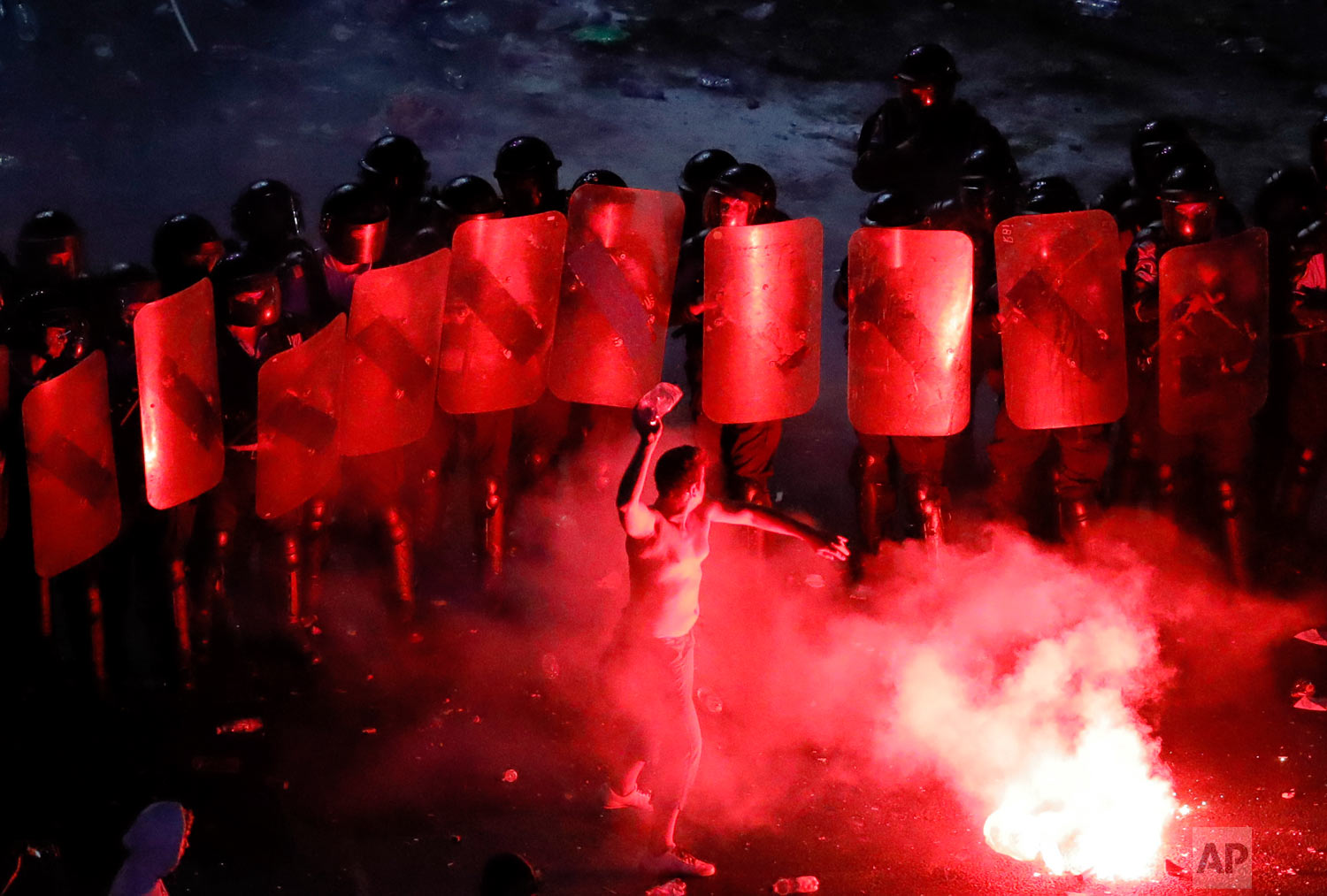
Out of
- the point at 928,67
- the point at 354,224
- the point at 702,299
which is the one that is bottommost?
the point at 702,299

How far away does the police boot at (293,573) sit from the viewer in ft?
16.8

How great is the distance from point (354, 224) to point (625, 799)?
259 cm

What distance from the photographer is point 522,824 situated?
4.26 meters

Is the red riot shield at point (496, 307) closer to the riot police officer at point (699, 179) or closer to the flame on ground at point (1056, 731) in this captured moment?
the riot police officer at point (699, 179)

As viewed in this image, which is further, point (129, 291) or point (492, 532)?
point (492, 532)

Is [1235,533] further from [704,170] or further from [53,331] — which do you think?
[53,331]

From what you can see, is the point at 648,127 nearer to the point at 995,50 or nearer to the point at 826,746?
the point at 995,50

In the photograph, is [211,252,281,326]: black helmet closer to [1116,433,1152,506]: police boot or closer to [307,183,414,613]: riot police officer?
[307,183,414,613]: riot police officer

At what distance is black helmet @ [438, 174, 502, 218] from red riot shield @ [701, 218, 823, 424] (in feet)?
3.25

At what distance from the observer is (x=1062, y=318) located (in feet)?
17.0

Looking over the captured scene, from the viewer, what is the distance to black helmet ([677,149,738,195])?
6.09m

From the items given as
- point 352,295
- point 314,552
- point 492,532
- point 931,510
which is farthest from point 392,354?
point 931,510

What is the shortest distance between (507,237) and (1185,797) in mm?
3348

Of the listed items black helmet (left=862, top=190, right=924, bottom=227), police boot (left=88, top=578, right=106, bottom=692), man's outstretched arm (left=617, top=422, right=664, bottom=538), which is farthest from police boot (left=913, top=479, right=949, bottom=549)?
police boot (left=88, top=578, right=106, bottom=692)
